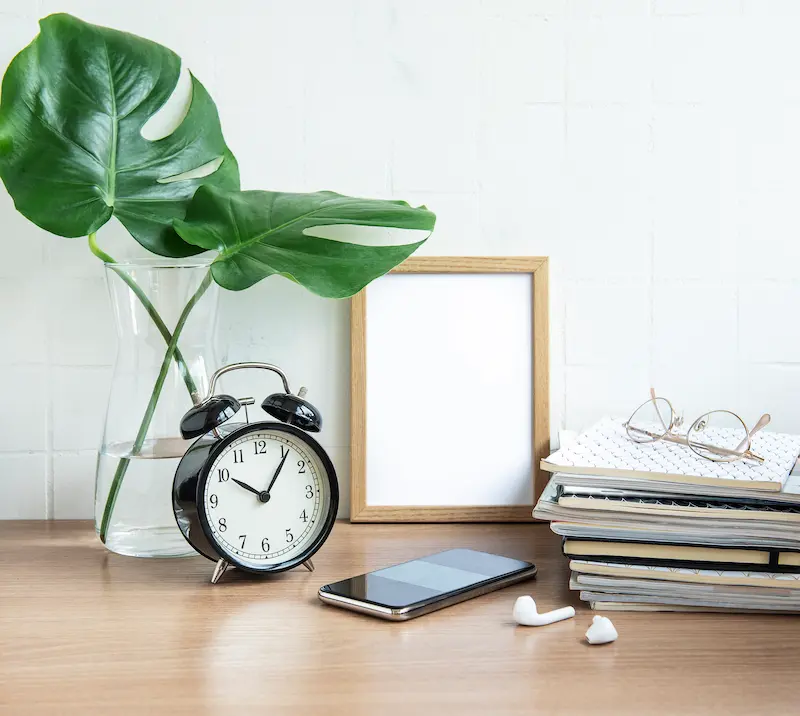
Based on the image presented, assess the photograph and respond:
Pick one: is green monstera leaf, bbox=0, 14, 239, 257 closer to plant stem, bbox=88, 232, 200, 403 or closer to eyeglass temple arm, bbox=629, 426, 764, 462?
plant stem, bbox=88, 232, 200, 403

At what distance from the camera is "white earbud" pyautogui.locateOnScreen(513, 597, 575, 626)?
0.81m

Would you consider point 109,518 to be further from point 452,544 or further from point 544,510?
point 544,510

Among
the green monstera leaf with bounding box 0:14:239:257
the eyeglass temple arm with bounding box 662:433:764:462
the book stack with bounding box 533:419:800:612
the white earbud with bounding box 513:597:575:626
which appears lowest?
the white earbud with bounding box 513:597:575:626

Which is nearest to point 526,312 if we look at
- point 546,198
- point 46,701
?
point 546,198

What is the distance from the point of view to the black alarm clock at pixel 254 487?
938 mm

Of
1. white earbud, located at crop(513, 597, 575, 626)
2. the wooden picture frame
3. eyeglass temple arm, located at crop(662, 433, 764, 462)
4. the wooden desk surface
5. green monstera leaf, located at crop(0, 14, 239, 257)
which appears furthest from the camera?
the wooden picture frame

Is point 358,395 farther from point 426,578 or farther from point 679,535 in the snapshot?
point 679,535

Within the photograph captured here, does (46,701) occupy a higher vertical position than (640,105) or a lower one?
lower

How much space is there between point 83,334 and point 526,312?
65 cm

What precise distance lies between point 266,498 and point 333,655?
0.82 feet

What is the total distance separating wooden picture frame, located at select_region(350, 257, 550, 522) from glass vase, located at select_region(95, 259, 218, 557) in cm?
22

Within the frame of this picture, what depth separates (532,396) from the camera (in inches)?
49.1

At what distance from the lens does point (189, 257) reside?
120 centimetres

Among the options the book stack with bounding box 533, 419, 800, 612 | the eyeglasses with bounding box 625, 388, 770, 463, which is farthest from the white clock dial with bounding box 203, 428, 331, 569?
the eyeglasses with bounding box 625, 388, 770, 463
